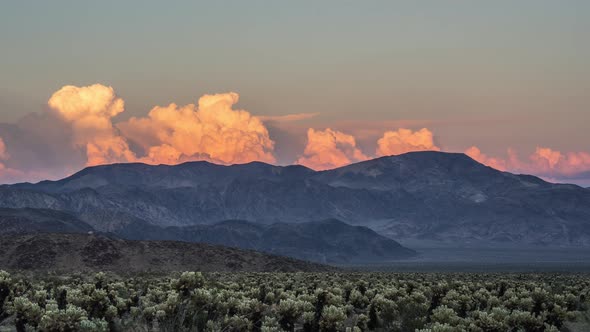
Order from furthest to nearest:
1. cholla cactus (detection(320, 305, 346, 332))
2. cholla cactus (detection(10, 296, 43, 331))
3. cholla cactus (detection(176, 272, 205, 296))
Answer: cholla cactus (detection(10, 296, 43, 331)) → cholla cactus (detection(320, 305, 346, 332)) → cholla cactus (detection(176, 272, 205, 296))

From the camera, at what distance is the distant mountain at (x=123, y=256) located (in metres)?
107

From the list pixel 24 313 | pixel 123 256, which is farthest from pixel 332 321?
pixel 123 256

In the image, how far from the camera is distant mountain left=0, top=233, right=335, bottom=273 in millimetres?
107062

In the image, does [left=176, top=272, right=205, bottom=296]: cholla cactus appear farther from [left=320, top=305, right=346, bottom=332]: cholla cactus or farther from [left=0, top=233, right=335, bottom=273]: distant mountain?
[left=0, top=233, right=335, bottom=273]: distant mountain

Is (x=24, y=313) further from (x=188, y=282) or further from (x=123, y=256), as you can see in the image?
(x=123, y=256)

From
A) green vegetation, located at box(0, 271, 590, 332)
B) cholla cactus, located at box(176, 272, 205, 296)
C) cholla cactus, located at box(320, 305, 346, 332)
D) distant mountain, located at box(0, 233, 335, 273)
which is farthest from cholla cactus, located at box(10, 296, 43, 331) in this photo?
distant mountain, located at box(0, 233, 335, 273)

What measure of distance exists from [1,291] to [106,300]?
180 inches

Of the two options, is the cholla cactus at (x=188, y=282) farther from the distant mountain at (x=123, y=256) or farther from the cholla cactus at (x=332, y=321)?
the distant mountain at (x=123, y=256)

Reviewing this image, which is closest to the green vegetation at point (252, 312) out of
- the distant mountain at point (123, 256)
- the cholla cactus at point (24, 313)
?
the cholla cactus at point (24, 313)

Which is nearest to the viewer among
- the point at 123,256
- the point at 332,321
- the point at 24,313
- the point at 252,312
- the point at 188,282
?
the point at 188,282

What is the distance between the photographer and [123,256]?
373 ft

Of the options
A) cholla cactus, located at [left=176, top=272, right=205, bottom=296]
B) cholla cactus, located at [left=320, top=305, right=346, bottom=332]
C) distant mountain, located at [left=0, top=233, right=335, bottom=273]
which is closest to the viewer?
cholla cactus, located at [left=176, top=272, right=205, bottom=296]

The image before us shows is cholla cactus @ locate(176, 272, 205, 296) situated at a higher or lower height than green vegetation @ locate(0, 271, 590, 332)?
higher

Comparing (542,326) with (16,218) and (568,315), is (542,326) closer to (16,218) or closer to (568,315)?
(568,315)
